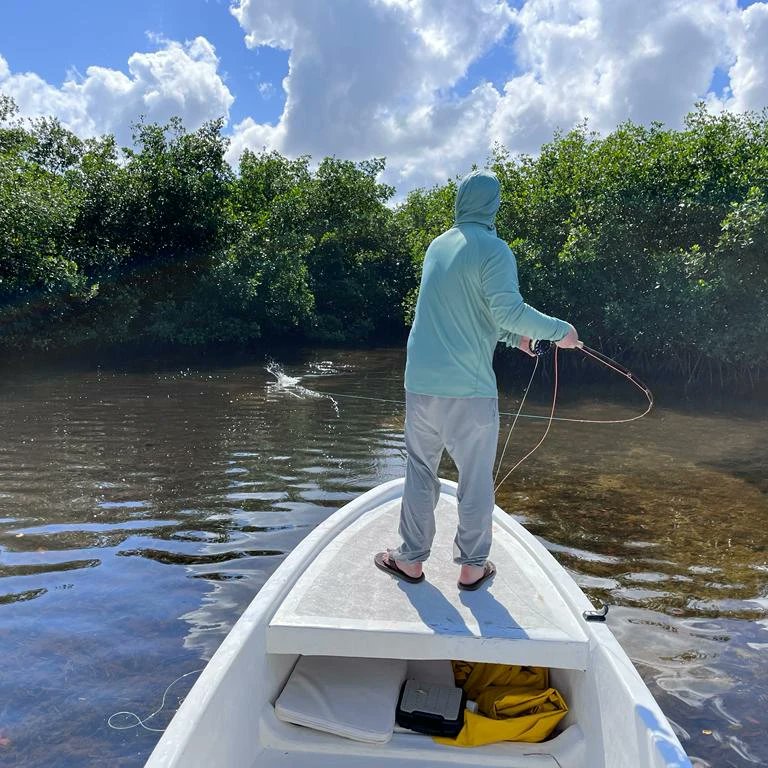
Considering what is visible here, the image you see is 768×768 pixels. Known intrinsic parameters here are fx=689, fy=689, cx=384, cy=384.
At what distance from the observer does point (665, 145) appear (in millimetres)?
18562

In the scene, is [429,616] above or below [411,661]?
above

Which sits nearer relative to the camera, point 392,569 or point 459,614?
point 459,614

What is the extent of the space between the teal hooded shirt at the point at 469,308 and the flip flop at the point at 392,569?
0.99 metres

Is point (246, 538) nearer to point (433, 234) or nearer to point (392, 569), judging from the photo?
point (392, 569)

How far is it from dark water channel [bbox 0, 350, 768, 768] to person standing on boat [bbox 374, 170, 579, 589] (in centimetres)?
167

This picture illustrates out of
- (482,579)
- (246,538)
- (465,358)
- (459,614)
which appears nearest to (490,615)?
(459,614)

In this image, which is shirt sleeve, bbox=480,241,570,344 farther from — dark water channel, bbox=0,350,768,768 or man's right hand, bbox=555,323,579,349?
dark water channel, bbox=0,350,768,768

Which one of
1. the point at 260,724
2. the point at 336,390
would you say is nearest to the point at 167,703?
the point at 260,724

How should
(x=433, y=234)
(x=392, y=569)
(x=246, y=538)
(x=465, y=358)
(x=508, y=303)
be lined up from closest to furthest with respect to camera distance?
(x=508, y=303) < (x=465, y=358) < (x=392, y=569) < (x=246, y=538) < (x=433, y=234)

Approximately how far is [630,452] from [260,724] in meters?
9.12

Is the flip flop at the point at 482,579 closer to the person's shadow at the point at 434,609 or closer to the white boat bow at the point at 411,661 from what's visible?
the white boat bow at the point at 411,661

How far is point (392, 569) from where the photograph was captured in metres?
3.78

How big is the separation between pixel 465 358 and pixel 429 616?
1.25 m

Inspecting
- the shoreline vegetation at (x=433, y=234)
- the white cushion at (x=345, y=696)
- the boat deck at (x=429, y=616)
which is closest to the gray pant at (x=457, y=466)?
the boat deck at (x=429, y=616)
